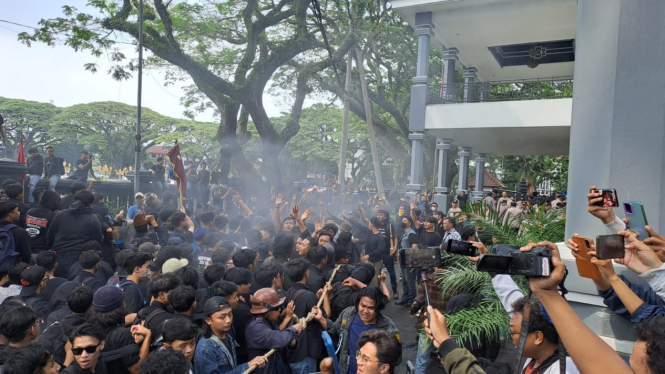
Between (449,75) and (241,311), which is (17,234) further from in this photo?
(449,75)

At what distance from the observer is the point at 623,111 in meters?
3.84

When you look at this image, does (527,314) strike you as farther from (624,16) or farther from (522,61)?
(522,61)

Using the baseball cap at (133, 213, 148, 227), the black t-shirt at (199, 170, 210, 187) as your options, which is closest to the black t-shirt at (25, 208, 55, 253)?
the baseball cap at (133, 213, 148, 227)

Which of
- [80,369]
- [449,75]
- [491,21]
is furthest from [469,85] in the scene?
[80,369]

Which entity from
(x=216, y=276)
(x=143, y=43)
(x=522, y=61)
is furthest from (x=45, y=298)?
(x=522, y=61)

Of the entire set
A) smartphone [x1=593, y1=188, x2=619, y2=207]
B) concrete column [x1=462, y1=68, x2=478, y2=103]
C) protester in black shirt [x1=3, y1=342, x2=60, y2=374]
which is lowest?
protester in black shirt [x1=3, y1=342, x2=60, y2=374]

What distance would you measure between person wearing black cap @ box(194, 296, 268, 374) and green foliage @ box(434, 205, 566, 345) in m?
2.10

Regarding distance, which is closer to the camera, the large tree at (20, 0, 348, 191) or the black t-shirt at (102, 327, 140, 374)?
the black t-shirt at (102, 327, 140, 374)

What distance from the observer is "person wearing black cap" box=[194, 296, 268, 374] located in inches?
131

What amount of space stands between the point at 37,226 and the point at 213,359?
410cm

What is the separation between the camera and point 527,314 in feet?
6.96

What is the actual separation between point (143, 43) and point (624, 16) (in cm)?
1363

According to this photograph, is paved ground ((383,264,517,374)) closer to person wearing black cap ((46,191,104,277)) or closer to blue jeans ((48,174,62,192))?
person wearing black cap ((46,191,104,277))

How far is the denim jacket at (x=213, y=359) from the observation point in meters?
3.32
